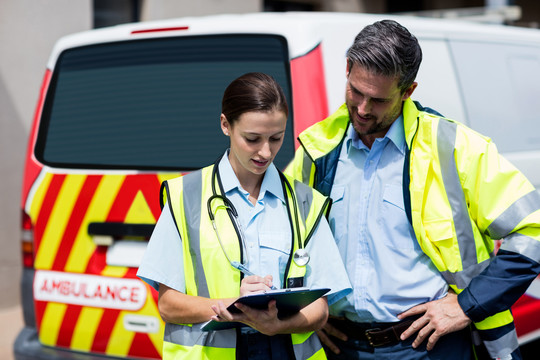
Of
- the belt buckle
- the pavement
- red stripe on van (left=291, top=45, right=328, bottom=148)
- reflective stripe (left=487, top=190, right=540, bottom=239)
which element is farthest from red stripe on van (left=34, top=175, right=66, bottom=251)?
the pavement

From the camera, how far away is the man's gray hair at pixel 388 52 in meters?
1.89

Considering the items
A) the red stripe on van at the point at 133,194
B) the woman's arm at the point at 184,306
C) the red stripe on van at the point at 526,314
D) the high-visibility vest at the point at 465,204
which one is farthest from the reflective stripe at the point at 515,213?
the red stripe on van at the point at 133,194

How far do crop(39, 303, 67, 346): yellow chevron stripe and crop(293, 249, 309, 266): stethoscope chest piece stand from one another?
1524mm

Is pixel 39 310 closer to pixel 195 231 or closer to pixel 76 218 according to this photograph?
pixel 76 218

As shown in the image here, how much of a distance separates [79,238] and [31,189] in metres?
0.35

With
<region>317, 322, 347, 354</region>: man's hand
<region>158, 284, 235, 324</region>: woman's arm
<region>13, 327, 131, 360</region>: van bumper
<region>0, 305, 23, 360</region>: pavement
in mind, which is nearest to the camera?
<region>158, 284, 235, 324</region>: woman's arm

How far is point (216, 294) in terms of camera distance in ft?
5.96

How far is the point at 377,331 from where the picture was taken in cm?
205

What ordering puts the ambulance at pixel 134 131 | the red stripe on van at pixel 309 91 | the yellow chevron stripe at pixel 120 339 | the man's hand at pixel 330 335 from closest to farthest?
the man's hand at pixel 330 335 < the red stripe on van at pixel 309 91 < the ambulance at pixel 134 131 < the yellow chevron stripe at pixel 120 339

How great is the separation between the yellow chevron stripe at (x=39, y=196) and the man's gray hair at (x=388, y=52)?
5.38 ft

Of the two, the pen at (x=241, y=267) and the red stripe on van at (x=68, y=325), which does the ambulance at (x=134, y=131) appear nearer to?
the red stripe on van at (x=68, y=325)

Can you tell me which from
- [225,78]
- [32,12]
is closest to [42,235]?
[225,78]

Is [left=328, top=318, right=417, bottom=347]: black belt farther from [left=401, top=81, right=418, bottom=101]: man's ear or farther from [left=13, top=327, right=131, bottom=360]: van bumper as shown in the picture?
[left=13, top=327, right=131, bottom=360]: van bumper

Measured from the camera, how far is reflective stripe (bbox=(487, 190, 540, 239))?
6.21ft
